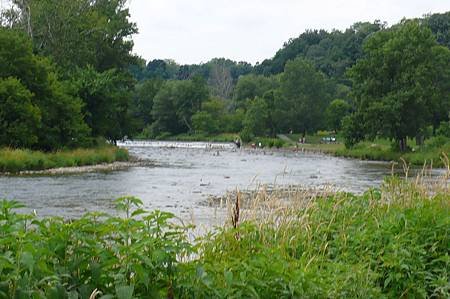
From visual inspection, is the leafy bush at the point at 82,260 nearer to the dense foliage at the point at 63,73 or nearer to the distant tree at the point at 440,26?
the dense foliage at the point at 63,73

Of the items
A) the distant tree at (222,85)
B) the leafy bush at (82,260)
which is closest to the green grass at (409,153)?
the leafy bush at (82,260)

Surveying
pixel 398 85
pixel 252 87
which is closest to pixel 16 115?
pixel 398 85

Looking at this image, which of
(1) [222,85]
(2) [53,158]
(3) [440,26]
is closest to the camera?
(2) [53,158]

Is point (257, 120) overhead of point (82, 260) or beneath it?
overhead

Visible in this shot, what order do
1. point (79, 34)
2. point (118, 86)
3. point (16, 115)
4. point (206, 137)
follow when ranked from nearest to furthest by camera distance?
1. point (16, 115)
2. point (79, 34)
3. point (118, 86)
4. point (206, 137)

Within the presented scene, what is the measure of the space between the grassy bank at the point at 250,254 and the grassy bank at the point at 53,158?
2948cm

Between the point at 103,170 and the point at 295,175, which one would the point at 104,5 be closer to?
the point at 103,170

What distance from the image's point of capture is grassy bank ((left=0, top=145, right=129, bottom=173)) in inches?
1442

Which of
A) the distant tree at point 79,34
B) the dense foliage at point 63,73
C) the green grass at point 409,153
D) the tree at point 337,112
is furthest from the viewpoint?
the tree at point 337,112

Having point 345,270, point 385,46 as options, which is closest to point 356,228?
point 345,270

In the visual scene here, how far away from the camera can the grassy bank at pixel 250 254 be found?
469 centimetres

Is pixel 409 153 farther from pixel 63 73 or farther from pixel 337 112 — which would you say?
pixel 337 112

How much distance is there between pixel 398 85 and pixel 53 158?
1467 inches

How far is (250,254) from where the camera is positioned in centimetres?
690
